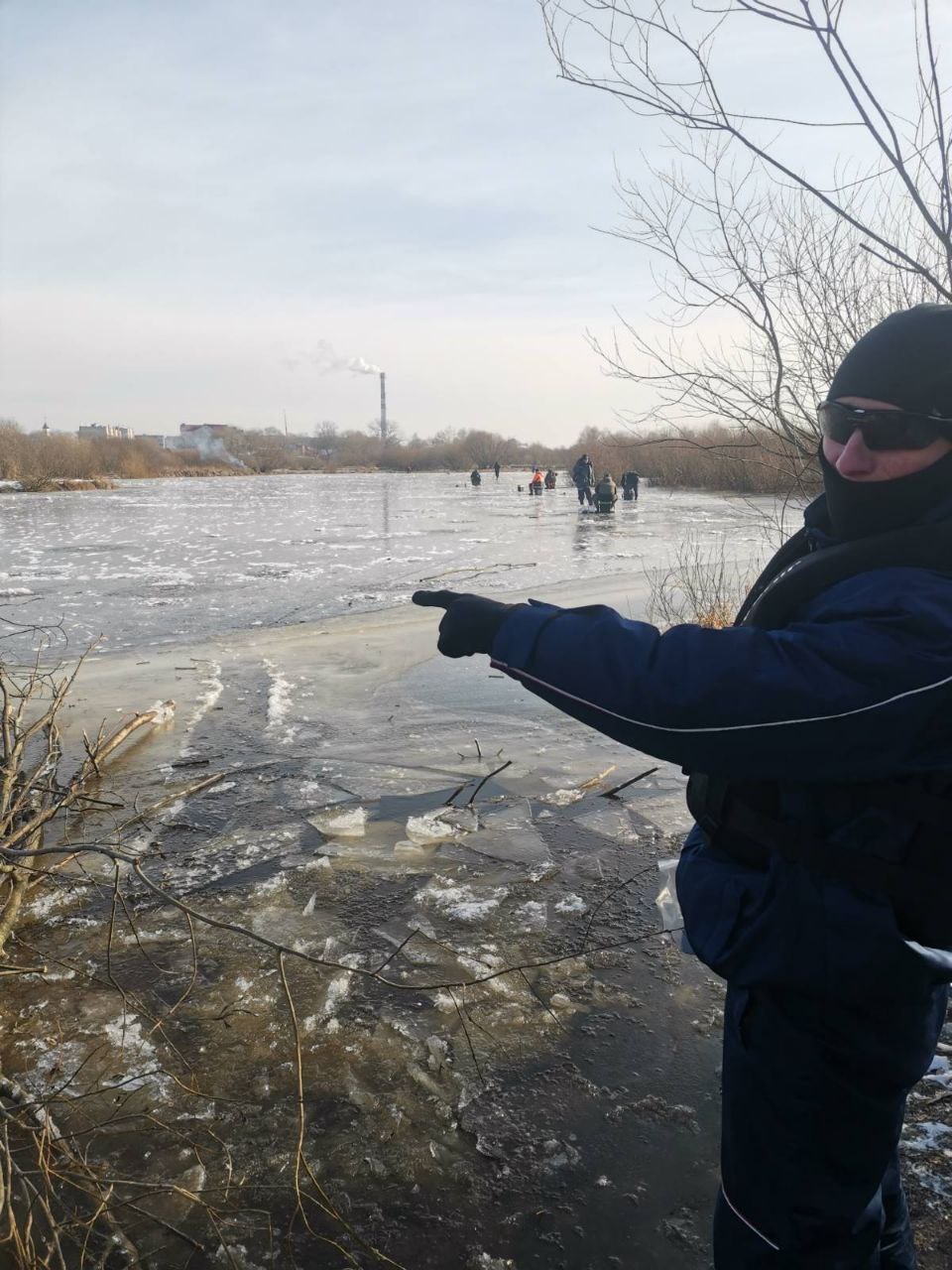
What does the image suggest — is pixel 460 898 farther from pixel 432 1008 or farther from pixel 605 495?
pixel 605 495

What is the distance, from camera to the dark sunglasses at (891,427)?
140cm

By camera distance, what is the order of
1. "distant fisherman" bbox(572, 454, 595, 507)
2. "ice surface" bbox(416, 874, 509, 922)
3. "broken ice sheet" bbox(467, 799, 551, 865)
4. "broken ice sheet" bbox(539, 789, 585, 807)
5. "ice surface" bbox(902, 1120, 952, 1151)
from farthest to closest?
"distant fisherman" bbox(572, 454, 595, 507) < "broken ice sheet" bbox(539, 789, 585, 807) < "broken ice sheet" bbox(467, 799, 551, 865) < "ice surface" bbox(416, 874, 509, 922) < "ice surface" bbox(902, 1120, 952, 1151)

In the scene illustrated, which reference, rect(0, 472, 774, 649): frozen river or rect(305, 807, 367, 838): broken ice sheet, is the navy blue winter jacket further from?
rect(0, 472, 774, 649): frozen river

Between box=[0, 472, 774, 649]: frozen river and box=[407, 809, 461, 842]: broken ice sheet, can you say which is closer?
box=[407, 809, 461, 842]: broken ice sheet

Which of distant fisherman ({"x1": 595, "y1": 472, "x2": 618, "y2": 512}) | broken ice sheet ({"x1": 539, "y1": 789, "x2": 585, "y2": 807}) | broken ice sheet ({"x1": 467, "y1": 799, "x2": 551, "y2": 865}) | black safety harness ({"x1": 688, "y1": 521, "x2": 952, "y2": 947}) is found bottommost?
broken ice sheet ({"x1": 467, "y1": 799, "x2": 551, "y2": 865})

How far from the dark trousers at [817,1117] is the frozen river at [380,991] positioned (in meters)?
0.67

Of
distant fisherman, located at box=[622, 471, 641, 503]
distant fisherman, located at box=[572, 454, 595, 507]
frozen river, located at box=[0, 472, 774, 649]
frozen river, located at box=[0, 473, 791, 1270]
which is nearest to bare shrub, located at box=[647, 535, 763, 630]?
frozen river, located at box=[0, 472, 774, 649]

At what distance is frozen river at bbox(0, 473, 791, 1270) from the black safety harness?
1.12 m

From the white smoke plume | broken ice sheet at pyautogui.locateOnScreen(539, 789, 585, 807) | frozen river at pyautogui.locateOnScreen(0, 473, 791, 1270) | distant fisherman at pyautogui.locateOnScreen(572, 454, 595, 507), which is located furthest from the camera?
the white smoke plume

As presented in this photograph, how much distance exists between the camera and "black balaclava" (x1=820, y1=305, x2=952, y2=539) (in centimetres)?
140

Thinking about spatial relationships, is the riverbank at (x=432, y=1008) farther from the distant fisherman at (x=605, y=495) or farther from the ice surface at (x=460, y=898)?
the distant fisherman at (x=605, y=495)

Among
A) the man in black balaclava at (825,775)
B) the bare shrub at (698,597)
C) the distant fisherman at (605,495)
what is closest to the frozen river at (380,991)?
the man in black balaclava at (825,775)

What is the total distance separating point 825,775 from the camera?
1.30m

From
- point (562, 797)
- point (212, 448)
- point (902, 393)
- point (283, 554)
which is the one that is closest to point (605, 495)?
point (283, 554)
